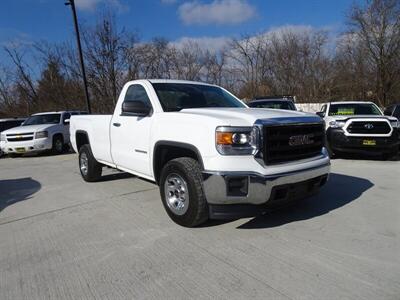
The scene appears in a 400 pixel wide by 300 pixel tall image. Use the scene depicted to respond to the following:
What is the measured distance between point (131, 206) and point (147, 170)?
2.46ft

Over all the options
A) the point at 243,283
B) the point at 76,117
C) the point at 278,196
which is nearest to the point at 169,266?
the point at 243,283

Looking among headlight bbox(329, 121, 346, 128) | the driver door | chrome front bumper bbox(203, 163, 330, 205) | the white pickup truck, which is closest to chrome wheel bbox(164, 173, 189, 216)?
the white pickup truck

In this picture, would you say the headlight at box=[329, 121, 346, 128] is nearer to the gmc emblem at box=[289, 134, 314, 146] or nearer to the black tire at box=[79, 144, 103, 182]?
the gmc emblem at box=[289, 134, 314, 146]

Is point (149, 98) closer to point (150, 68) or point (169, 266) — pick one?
point (169, 266)

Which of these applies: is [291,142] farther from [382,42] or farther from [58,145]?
[382,42]

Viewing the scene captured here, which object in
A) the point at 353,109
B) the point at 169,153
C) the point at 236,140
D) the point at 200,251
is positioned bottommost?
the point at 200,251

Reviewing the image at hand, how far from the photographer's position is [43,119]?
13.8 m

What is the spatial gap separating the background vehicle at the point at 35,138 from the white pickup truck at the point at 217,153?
8.32 metres

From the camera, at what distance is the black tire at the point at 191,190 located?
3.73 metres

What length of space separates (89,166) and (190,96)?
294 cm

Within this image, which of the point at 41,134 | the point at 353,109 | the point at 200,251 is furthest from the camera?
the point at 41,134

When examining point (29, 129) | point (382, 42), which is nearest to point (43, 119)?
point (29, 129)

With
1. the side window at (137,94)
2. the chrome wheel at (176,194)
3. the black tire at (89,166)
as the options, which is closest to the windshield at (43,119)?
the black tire at (89,166)

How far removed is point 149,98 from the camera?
4750mm
